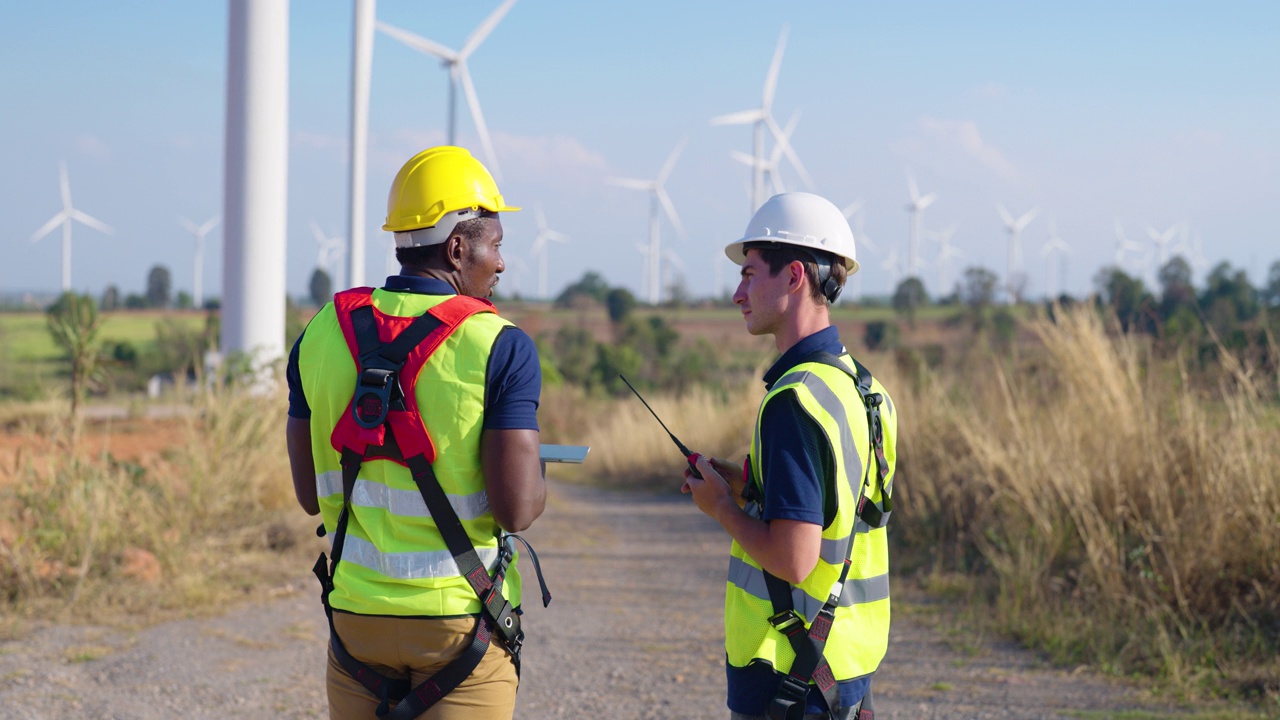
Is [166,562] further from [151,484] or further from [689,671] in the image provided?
[689,671]

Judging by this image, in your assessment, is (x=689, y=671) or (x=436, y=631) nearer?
(x=436, y=631)

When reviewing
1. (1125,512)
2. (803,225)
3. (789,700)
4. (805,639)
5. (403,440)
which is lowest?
(1125,512)

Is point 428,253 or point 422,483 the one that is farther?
point 428,253

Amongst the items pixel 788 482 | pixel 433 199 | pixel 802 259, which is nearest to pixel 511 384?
pixel 433 199

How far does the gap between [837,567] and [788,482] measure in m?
0.29

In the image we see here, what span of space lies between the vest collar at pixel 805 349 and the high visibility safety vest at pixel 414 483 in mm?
690

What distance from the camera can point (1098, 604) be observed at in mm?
6355

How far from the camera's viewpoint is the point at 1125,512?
6715 mm

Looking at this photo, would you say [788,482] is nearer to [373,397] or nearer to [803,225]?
[803,225]

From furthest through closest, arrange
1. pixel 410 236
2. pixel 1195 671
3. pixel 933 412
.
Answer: pixel 933 412
pixel 1195 671
pixel 410 236

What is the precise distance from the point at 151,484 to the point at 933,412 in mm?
6765

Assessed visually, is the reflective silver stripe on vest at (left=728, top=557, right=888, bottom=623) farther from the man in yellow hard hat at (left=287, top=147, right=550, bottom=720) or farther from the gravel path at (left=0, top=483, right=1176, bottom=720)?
the gravel path at (left=0, top=483, right=1176, bottom=720)

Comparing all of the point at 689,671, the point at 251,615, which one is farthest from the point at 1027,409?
the point at 251,615

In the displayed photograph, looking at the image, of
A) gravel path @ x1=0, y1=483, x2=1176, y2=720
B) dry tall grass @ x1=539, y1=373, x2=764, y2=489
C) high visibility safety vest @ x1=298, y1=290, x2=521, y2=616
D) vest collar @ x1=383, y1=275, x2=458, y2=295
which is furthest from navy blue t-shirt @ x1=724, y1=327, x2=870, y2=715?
dry tall grass @ x1=539, y1=373, x2=764, y2=489
